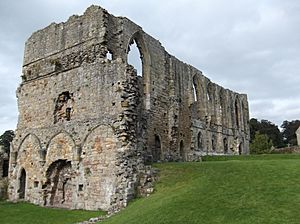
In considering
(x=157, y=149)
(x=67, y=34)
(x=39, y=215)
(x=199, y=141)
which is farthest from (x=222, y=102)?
(x=39, y=215)

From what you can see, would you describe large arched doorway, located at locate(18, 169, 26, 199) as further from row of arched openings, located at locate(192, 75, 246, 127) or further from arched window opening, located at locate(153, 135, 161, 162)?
row of arched openings, located at locate(192, 75, 246, 127)

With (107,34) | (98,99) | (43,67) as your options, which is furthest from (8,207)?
(107,34)

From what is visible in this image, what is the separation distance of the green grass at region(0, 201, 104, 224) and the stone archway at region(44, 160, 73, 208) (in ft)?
4.36

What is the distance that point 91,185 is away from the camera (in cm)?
1412

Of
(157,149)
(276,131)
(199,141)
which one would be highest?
(276,131)

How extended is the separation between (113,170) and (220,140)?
18778 millimetres

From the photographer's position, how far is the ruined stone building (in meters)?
13.9

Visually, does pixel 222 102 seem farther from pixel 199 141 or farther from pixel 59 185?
pixel 59 185

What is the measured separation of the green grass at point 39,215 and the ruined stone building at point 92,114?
1126 millimetres

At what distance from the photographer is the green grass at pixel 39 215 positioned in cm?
1145

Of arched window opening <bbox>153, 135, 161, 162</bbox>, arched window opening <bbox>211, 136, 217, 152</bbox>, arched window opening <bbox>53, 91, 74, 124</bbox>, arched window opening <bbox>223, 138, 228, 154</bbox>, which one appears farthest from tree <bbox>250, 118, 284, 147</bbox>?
arched window opening <bbox>53, 91, 74, 124</bbox>

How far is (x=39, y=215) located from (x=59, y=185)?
11.1 feet

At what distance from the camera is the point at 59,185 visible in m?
16.0

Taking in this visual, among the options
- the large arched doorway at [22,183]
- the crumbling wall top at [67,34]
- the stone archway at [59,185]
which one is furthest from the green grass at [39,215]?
the crumbling wall top at [67,34]
